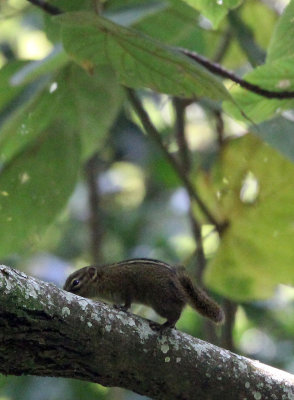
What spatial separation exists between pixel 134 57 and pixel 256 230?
52.9 inches

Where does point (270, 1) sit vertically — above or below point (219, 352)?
below

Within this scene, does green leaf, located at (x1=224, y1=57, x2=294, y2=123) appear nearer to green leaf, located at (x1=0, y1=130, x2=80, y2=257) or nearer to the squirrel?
the squirrel

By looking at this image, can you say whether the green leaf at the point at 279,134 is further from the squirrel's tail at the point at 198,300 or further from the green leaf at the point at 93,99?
the green leaf at the point at 93,99

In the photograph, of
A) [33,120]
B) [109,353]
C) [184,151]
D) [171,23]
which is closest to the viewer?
[109,353]

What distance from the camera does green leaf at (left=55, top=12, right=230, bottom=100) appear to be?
2.58 meters

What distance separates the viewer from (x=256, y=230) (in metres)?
3.77

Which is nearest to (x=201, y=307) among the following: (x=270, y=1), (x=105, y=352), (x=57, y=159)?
(x=105, y=352)

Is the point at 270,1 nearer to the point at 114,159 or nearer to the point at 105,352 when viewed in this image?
the point at 114,159

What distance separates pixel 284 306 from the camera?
5.31m

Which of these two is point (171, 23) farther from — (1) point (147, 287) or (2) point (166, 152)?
(1) point (147, 287)

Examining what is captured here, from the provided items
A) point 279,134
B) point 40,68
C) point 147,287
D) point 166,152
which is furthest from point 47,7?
point 147,287

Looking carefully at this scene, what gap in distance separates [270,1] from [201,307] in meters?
2.28

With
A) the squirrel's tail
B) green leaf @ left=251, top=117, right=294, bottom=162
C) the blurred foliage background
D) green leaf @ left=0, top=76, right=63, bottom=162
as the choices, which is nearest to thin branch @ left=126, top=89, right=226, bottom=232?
the blurred foliage background

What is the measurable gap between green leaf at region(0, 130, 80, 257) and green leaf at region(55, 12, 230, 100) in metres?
0.64
